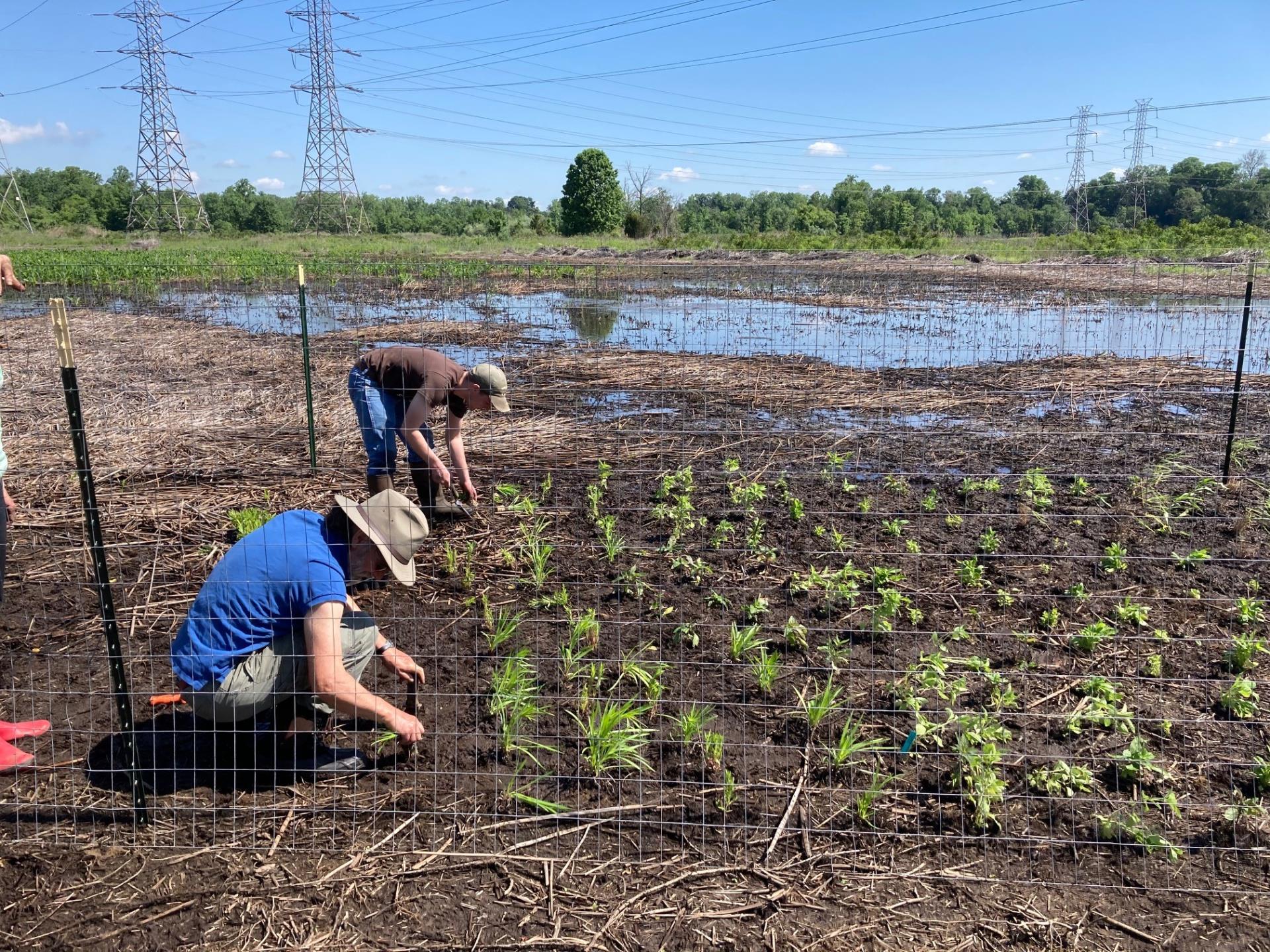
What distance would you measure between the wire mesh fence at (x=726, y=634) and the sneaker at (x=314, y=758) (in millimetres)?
89

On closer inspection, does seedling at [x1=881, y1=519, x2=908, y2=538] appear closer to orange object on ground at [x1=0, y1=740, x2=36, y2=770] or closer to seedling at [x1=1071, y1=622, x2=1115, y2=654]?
seedling at [x1=1071, y1=622, x2=1115, y2=654]

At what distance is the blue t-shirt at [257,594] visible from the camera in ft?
10.3

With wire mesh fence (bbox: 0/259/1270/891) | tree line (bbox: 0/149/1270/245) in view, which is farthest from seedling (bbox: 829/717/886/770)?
tree line (bbox: 0/149/1270/245)

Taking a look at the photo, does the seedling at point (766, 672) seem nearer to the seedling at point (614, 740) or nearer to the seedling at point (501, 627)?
the seedling at point (614, 740)

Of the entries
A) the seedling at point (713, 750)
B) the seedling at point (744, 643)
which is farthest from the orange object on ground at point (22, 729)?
the seedling at point (744, 643)

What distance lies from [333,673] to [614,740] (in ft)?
3.35

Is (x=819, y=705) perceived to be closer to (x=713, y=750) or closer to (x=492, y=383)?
(x=713, y=750)

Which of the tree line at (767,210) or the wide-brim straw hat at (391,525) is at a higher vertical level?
the tree line at (767,210)

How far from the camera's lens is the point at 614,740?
336cm

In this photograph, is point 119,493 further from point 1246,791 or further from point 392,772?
point 1246,791

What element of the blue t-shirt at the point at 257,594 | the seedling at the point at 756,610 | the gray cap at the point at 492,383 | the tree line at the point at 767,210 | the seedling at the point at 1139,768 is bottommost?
the seedling at the point at 1139,768

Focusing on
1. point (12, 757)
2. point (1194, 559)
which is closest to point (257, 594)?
point (12, 757)

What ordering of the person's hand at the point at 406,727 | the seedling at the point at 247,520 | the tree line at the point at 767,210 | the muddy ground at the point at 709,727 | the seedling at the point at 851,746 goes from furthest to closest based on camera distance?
the tree line at the point at 767,210 < the seedling at the point at 247,520 < the seedling at the point at 851,746 < the person's hand at the point at 406,727 < the muddy ground at the point at 709,727

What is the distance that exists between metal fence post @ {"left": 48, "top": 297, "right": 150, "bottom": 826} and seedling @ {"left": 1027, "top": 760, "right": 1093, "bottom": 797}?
303 centimetres
